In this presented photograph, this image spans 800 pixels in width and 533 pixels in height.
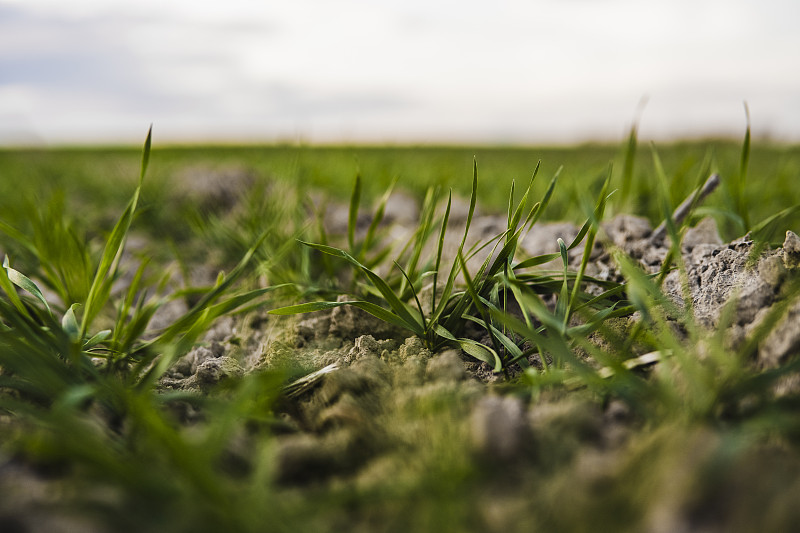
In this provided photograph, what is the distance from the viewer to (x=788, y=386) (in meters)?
0.76

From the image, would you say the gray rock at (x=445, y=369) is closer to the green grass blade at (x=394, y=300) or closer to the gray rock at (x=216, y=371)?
the green grass blade at (x=394, y=300)

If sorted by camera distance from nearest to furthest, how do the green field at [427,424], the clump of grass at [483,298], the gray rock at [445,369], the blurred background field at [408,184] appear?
the green field at [427,424], the gray rock at [445,369], the clump of grass at [483,298], the blurred background field at [408,184]

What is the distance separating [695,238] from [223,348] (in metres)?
1.25

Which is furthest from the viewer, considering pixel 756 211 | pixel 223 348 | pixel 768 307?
pixel 756 211

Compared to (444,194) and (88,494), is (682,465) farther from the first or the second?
(444,194)

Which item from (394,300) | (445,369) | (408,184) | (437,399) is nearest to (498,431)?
(437,399)

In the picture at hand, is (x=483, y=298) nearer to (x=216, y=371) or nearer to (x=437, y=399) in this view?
(x=437, y=399)

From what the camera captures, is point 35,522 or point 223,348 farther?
point 223,348


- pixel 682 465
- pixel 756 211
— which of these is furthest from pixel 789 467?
pixel 756 211

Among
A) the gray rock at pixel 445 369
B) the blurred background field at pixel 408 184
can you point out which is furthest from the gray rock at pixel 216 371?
the blurred background field at pixel 408 184

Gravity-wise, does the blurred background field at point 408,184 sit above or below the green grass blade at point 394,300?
above

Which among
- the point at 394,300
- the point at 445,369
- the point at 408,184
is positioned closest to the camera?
the point at 445,369

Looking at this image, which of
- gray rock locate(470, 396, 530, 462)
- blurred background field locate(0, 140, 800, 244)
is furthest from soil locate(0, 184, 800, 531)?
blurred background field locate(0, 140, 800, 244)

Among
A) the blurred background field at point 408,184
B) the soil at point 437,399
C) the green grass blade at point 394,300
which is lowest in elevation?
the soil at point 437,399
